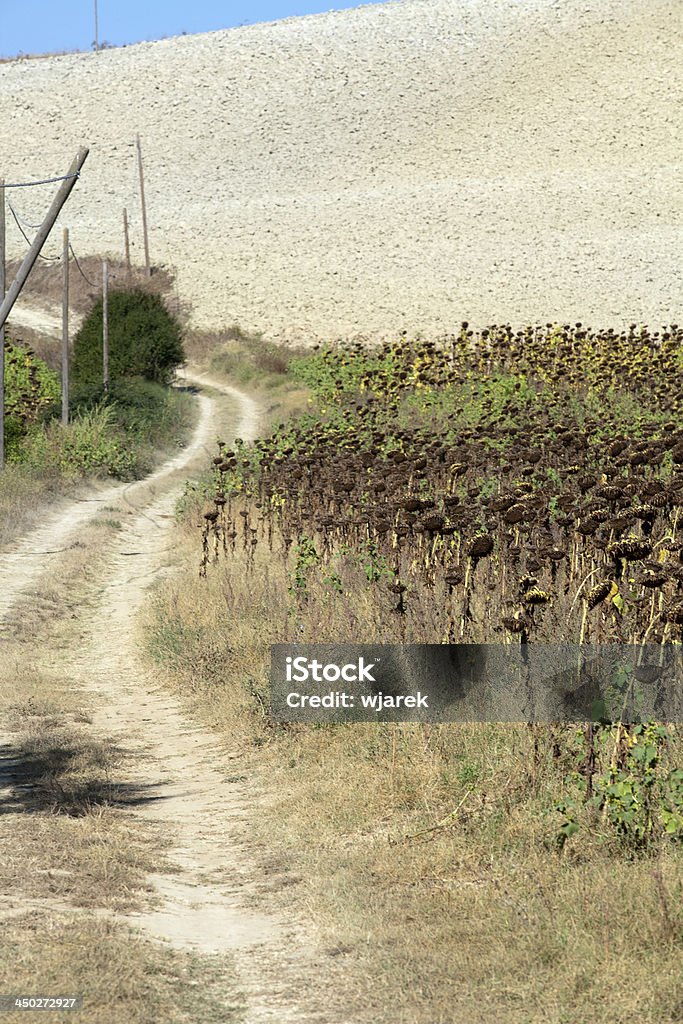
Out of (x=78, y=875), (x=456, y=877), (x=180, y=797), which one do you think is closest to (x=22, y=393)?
(x=180, y=797)

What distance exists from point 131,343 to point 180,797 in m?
30.3

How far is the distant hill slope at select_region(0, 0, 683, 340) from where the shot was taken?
165ft

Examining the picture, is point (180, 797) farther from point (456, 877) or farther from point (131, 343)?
point (131, 343)

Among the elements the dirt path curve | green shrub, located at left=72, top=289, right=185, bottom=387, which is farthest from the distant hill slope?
the dirt path curve

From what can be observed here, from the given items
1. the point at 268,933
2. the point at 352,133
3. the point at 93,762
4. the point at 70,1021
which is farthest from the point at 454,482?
the point at 352,133

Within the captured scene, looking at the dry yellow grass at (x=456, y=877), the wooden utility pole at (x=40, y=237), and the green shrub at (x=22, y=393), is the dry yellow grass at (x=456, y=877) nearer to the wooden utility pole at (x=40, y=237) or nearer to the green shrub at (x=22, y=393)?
the wooden utility pole at (x=40, y=237)

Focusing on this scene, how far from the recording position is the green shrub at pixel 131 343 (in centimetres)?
3619

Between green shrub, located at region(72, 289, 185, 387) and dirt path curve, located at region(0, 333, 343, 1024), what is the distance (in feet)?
66.0

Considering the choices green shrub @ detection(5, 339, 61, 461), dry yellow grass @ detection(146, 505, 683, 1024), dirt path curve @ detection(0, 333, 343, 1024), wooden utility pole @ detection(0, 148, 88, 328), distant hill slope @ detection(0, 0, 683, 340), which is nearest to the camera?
dry yellow grass @ detection(146, 505, 683, 1024)

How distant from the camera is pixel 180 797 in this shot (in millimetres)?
7613

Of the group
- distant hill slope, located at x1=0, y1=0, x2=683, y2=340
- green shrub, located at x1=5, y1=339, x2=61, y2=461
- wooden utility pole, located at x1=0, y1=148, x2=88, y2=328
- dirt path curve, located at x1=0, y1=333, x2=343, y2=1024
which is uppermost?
distant hill slope, located at x1=0, y1=0, x2=683, y2=340

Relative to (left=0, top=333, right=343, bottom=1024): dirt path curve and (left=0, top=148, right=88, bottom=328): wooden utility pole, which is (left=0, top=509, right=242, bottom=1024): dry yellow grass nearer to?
(left=0, top=333, right=343, bottom=1024): dirt path curve

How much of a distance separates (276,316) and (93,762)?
42086 mm

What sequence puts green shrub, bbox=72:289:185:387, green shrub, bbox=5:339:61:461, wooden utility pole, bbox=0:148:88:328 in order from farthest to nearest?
1. green shrub, bbox=72:289:185:387
2. green shrub, bbox=5:339:61:461
3. wooden utility pole, bbox=0:148:88:328
